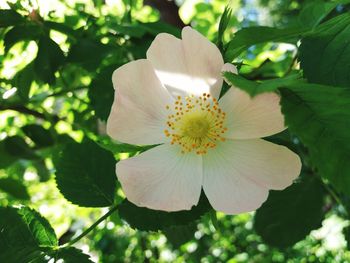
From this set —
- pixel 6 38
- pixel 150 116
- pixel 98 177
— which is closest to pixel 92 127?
pixel 6 38

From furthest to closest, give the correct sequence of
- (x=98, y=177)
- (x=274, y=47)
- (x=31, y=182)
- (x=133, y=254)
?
(x=133, y=254) < (x=31, y=182) < (x=274, y=47) < (x=98, y=177)

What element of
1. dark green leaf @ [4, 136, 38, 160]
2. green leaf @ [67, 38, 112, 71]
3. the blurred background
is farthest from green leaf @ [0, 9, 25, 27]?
dark green leaf @ [4, 136, 38, 160]

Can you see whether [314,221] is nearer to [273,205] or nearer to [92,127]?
[273,205]

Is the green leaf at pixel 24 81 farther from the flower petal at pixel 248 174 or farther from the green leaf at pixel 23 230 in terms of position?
the flower petal at pixel 248 174

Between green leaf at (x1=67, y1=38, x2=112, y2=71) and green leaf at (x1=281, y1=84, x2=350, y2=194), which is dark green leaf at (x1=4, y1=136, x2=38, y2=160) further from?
green leaf at (x1=281, y1=84, x2=350, y2=194)

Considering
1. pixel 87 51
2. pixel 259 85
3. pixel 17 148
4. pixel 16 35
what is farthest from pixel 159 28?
pixel 259 85

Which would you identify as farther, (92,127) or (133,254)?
(133,254)

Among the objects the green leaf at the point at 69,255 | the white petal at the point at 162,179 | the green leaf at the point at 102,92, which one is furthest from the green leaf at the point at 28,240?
the green leaf at the point at 102,92
